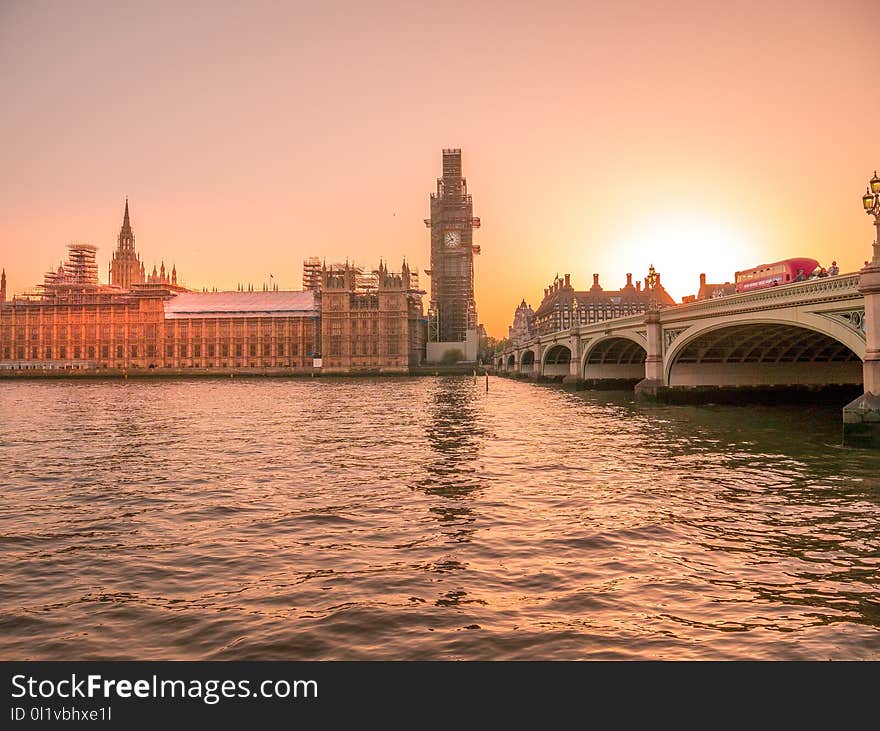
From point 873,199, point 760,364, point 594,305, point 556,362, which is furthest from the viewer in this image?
point 594,305

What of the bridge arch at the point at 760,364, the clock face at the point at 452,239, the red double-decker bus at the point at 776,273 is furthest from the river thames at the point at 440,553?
the clock face at the point at 452,239

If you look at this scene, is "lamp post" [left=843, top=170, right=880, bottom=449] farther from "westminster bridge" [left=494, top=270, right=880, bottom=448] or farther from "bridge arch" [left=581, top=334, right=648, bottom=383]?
"bridge arch" [left=581, top=334, right=648, bottom=383]

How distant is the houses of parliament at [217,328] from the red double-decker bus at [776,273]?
10437 centimetres

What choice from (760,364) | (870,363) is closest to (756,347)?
(760,364)

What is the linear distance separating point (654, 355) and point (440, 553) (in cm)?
3978

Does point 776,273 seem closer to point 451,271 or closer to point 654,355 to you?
point 654,355

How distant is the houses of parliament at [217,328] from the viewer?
478 ft

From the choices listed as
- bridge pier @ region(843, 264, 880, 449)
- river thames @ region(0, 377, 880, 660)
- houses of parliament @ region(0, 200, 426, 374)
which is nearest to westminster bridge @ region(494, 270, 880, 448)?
bridge pier @ region(843, 264, 880, 449)

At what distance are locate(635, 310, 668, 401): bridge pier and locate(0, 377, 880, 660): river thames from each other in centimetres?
2363

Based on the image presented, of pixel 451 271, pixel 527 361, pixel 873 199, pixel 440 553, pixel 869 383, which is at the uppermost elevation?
pixel 451 271

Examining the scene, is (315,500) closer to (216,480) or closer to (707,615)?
(216,480)

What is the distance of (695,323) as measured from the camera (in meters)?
40.1

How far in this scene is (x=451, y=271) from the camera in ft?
509
